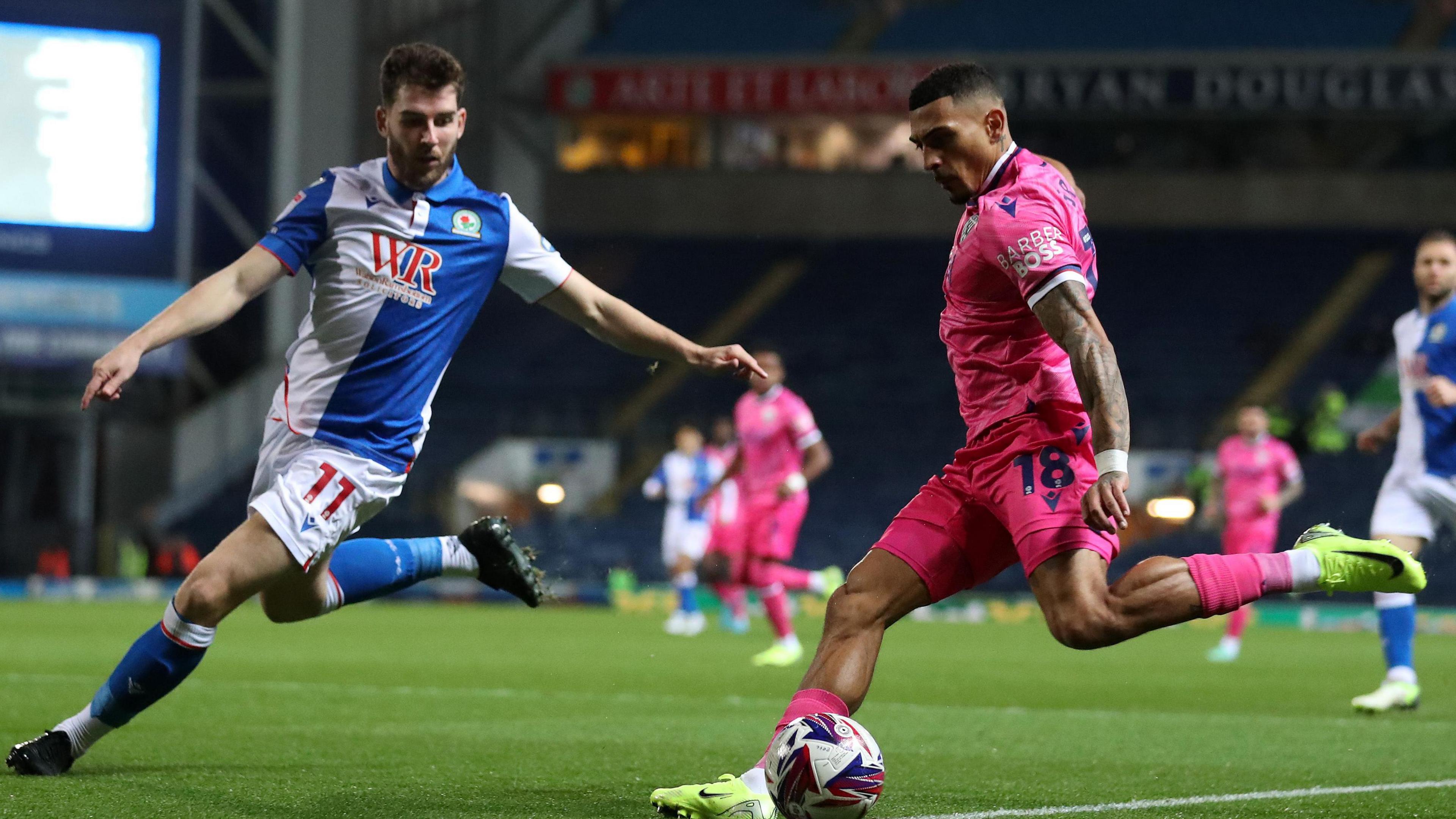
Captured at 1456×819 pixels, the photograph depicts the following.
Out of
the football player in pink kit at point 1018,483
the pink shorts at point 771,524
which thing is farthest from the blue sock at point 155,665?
the pink shorts at point 771,524

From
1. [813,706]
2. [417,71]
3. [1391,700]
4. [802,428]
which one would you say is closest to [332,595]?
[417,71]

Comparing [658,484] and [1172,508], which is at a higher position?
[658,484]

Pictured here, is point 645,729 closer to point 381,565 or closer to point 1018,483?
point 381,565

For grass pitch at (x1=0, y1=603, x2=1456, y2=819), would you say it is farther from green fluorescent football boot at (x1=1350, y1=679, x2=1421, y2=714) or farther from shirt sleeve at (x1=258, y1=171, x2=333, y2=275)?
shirt sleeve at (x1=258, y1=171, x2=333, y2=275)

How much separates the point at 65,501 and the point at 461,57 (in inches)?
386

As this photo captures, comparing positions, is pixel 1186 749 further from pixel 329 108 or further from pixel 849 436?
pixel 329 108

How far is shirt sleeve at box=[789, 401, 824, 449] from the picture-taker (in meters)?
14.0

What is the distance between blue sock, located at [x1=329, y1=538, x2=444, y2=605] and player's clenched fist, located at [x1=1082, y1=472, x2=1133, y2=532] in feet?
8.75

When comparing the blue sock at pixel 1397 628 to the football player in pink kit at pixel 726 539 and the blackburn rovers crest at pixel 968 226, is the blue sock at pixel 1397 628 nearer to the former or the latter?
the blackburn rovers crest at pixel 968 226

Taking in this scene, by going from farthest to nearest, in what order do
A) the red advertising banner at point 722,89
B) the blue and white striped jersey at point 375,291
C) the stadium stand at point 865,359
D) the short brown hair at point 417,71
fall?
the red advertising banner at point 722,89 → the stadium stand at point 865,359 → the blue and white striped jersey at point 375,291 → the short brown hair at point 417,71

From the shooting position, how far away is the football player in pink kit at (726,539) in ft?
55.8

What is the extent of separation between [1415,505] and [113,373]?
21.7 feet

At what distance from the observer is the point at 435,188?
5.76 m

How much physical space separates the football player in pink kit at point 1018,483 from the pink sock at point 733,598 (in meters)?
12.1
